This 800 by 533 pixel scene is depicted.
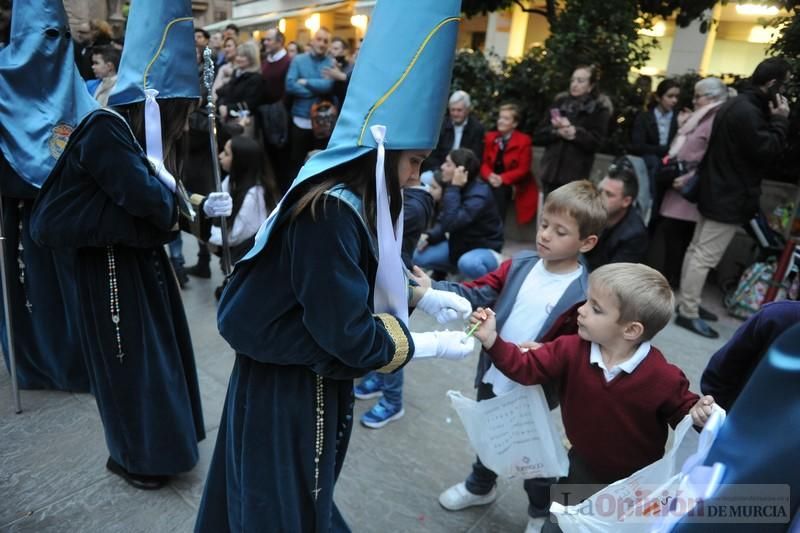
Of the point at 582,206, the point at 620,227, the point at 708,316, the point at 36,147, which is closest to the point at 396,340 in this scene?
the point at 582,206

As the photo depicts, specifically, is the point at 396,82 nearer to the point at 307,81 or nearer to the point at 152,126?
the point at 152,126

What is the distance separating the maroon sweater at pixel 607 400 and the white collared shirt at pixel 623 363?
1 centimetres

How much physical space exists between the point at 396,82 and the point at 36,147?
2.07 metres

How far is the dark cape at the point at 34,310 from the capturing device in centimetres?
Result: 304

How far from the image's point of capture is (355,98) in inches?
60.4

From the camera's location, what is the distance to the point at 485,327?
197cm

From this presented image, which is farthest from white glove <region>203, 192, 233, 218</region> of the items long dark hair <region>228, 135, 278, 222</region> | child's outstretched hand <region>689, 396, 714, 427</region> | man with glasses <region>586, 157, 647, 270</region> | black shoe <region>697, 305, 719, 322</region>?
black shoe <region>697, 305, 719, 322</region>

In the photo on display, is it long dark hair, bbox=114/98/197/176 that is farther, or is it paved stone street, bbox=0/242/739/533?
paved stone street, bbox=0/242/739/533

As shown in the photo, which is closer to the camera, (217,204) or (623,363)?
(623,363)

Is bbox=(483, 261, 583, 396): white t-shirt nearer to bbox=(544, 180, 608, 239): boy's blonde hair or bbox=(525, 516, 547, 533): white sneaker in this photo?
bbox=(544, 180, 608, 239): boy's blonde hair

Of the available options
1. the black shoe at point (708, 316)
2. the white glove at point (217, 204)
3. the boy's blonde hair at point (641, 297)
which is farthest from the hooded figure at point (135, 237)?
the black shoe at point (708, 316)

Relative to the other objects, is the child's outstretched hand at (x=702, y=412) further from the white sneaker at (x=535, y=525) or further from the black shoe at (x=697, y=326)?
the black shoe at (x=697, y=326)

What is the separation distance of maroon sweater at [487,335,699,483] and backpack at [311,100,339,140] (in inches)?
173

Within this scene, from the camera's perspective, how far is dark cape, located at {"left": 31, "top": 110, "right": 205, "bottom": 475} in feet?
7.06
